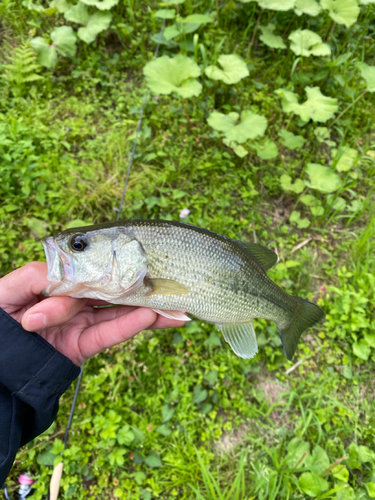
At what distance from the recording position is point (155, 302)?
2.07m

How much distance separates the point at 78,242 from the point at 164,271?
59 centimetres

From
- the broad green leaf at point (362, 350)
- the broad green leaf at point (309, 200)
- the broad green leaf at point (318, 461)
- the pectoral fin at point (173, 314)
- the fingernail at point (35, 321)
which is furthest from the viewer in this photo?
the broad green leaf at point (309, 200)

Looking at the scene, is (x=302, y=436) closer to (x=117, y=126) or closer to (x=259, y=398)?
(x=259, y=398)

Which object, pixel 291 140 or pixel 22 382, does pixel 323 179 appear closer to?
pixel 291 140

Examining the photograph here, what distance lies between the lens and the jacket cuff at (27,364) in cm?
171

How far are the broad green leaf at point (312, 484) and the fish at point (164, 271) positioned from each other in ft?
4.13

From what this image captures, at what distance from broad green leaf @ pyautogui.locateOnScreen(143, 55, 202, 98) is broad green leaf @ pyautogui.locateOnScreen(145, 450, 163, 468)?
3.57 m

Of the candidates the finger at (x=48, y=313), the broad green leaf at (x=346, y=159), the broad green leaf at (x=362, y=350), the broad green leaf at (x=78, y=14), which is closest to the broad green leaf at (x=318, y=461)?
the broad green leaf at (x=362, y=350)

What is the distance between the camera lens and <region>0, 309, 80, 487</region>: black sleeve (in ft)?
5.56

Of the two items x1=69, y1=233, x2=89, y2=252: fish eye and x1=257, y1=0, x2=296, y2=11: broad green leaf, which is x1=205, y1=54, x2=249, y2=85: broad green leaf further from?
x1=69, y1=233, x2=89, y2=252: fish eye

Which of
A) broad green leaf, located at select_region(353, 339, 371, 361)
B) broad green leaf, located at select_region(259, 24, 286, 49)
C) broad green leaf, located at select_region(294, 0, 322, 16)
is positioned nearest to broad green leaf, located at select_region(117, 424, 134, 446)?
broad green leaf, located at select_region(353, 339, 371, 361)

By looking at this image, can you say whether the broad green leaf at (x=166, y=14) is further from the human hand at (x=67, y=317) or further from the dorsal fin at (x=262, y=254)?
the human hand at (x=67, y=317)

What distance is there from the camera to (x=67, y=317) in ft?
5.98

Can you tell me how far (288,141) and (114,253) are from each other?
288 centimetres
